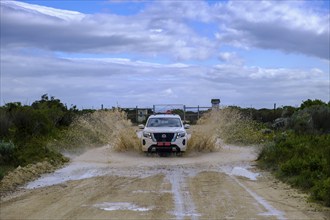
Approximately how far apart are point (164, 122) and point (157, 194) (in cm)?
1258

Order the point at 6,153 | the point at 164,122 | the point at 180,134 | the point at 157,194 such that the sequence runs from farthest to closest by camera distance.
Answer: the point at 164,122 < the point at 180,134 < the point at 6,153 < the point at 157,194

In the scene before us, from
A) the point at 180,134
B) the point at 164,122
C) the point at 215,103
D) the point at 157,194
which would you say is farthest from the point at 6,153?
the point at 215,103

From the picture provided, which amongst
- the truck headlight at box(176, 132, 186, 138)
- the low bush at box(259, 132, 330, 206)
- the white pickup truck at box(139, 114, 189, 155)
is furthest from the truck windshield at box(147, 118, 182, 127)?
the low bush at box(259, 132, 330, 206)

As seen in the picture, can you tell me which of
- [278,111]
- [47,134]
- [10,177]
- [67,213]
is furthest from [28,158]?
[278,111]

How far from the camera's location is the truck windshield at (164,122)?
24.9m

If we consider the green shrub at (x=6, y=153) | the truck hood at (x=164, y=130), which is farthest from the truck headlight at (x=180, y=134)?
the green shrub at (x=6, y=153)

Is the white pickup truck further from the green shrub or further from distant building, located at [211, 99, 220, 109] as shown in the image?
distant building, located at [211, 99, 220, 109]

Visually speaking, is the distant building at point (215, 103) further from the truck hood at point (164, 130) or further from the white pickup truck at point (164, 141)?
the white pickup truck at point (164, 141)

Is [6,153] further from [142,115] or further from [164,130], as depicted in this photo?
[142,115]

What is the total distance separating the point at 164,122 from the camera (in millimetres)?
25125

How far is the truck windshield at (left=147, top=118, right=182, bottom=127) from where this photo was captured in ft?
81.7

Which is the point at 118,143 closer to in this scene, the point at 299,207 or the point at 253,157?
the point at 253,157

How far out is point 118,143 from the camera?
2502cm

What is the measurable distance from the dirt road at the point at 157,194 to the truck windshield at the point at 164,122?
198 inches
